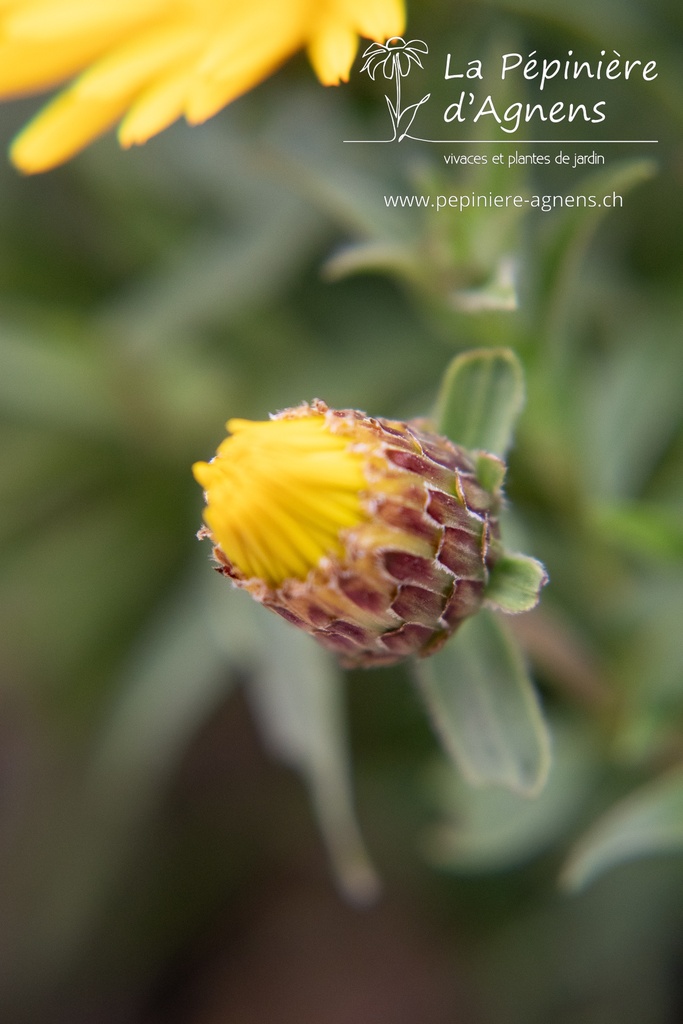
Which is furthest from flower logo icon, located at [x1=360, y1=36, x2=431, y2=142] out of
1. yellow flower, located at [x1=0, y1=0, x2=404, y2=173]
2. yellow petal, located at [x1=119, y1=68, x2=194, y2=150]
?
yellow petal, located at [x1=119, y1=68, x2=194, y2=150]

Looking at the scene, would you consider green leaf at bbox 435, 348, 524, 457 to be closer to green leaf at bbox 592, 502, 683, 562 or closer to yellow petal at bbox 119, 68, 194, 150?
green leaf at bbox 592, 502, 683, 562

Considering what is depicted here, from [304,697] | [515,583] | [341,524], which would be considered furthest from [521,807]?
[341,524]

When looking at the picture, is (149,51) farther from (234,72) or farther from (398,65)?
(398,65)

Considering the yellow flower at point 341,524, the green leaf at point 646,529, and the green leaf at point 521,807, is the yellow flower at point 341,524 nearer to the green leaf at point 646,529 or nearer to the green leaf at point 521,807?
the green leaf at point 646,529

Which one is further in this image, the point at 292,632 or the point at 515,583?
the point at 292,632

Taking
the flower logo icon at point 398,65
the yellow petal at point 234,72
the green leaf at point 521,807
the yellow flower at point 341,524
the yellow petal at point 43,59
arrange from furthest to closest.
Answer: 1. the green leaf at point 521,807
2. the flower logo icon at point 398,65
3. the yellow petal at point 43,59
4. the yellow petal at point 234,72
5. the yellow flower at point 341,524

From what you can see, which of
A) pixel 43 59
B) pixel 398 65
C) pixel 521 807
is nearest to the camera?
pixel 43 59

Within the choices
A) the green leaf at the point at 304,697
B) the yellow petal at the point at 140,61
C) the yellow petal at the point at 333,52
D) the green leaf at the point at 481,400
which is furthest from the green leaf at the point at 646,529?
the yellow petal at the point at 140,61

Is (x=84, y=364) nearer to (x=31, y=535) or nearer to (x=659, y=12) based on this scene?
(x=31, y=535)
